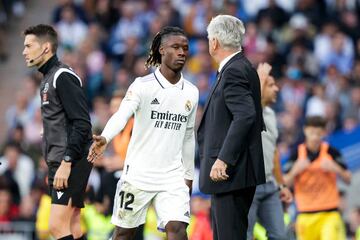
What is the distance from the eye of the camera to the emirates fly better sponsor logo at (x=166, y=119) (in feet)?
31.8

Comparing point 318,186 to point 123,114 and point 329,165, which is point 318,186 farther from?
point 123,114

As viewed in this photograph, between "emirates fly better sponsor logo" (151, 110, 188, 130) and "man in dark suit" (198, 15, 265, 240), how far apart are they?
0.32 meters

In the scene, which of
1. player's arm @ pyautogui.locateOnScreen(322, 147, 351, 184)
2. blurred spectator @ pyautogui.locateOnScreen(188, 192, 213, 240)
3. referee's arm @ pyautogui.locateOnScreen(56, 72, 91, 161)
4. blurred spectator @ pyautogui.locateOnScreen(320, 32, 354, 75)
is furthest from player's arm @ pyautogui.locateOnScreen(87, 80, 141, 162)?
blurred spectator @ pyautogui.locateOnScreen(320, 32, 354, 75)

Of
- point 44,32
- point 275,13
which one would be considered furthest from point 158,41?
point 275,13

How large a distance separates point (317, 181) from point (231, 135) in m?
3.87

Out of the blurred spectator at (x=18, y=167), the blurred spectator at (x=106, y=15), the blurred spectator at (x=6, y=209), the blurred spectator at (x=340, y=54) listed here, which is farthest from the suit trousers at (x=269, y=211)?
the blurred spectator at (x=106, y=15)

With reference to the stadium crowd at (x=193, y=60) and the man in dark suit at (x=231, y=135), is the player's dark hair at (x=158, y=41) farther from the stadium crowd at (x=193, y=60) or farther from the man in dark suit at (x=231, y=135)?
the stadium crowd at (x=193, y=60)

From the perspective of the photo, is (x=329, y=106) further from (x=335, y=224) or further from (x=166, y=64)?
(x=166, y=64)

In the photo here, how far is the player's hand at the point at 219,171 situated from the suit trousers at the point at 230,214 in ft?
1.00

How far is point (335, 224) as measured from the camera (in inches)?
499

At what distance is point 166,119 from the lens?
9.72 metres

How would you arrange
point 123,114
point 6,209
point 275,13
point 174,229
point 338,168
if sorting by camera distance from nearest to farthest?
1. point 123,114
2. point 174,229
3. point 338,168
4. point 6,209
5. point 275,13

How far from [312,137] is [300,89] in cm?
571

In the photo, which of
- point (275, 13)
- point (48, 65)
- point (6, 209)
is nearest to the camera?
point (48, 65)
